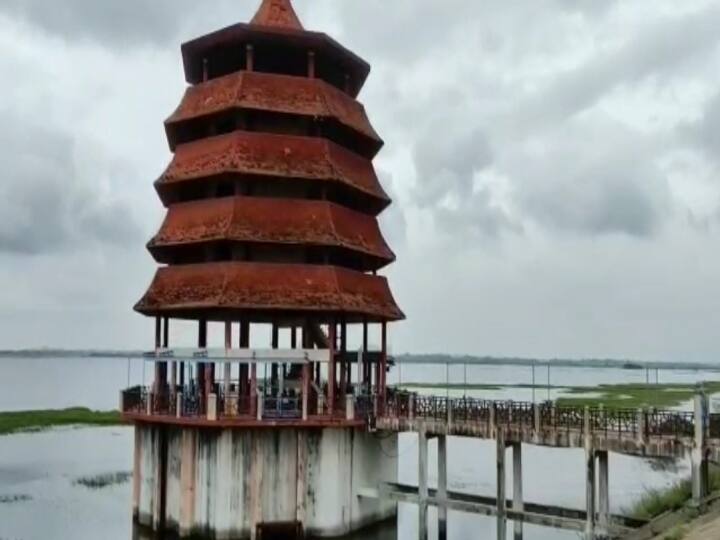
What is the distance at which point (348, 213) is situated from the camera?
111 ft

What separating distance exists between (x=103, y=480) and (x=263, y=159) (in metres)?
24.7

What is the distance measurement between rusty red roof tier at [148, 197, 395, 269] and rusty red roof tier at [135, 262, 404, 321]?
3.45 feet

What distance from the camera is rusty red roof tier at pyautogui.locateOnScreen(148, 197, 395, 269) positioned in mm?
31109

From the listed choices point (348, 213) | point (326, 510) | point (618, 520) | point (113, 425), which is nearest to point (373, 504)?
point (326, 510)

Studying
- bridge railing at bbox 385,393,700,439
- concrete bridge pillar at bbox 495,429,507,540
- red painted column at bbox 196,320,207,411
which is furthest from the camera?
red painted column at bbox 196,320,207,411

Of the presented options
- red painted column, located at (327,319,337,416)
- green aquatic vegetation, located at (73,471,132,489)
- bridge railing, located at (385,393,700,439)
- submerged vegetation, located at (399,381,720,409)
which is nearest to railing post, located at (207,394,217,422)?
red painted column, located at (327,319,337,416)

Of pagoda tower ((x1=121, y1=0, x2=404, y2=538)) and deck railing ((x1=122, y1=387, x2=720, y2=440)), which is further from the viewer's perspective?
pagoda tower ((x1=121, y1=0, x2=404, y2=538))

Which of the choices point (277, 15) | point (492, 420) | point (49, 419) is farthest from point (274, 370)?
point (49, 419)

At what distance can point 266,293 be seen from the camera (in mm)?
30453

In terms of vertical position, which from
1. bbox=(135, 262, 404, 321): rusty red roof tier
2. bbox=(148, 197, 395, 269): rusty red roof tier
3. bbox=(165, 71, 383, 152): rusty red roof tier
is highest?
bbox=(165, 71, 383, 152): rusty red roof tier

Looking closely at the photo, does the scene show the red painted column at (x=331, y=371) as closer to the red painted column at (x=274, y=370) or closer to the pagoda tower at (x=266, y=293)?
the pagoda tower at (x=266, y=293)

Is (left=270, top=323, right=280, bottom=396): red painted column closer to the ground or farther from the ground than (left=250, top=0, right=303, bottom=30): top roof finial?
closer to the ground

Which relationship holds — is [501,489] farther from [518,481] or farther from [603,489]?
[603,489]

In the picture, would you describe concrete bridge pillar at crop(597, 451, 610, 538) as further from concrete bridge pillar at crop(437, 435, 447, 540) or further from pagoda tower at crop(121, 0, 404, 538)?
pagoda tower at crop(121, 0, 404, 538)
